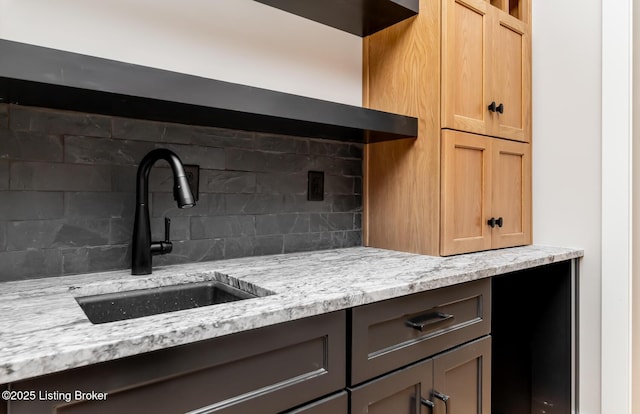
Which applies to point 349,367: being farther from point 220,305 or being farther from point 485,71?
point 485,71

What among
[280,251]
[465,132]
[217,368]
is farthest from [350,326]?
[465,132]

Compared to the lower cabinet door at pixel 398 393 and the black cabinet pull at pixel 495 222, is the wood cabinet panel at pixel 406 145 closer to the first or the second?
the black cabinet pull at pixel 495 222

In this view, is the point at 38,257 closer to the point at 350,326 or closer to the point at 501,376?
the point at 350,326

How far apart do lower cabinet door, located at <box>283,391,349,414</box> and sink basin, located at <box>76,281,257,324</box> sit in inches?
12.8

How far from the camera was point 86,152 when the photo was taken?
1.21 m

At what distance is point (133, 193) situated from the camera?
1302 mm

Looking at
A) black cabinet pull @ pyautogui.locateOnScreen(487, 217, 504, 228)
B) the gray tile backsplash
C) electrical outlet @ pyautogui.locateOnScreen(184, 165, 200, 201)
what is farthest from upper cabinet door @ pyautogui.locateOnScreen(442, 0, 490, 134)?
electrical outlet @ pyautogui.locateOnScreen(184, 165, 200, 201)

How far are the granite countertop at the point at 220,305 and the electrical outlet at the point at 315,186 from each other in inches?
9.6

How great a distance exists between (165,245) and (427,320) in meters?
0.84

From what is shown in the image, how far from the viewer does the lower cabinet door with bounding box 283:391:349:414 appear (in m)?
0.90

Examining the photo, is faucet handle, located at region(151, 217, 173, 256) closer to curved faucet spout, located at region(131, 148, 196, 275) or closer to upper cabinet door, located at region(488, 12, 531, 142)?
curved faucet spout, located at region(131, 148, 196, 275)

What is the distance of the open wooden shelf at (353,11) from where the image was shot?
5.04 ft

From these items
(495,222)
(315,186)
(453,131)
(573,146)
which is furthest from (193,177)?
(573,146)

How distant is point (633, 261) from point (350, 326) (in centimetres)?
144
